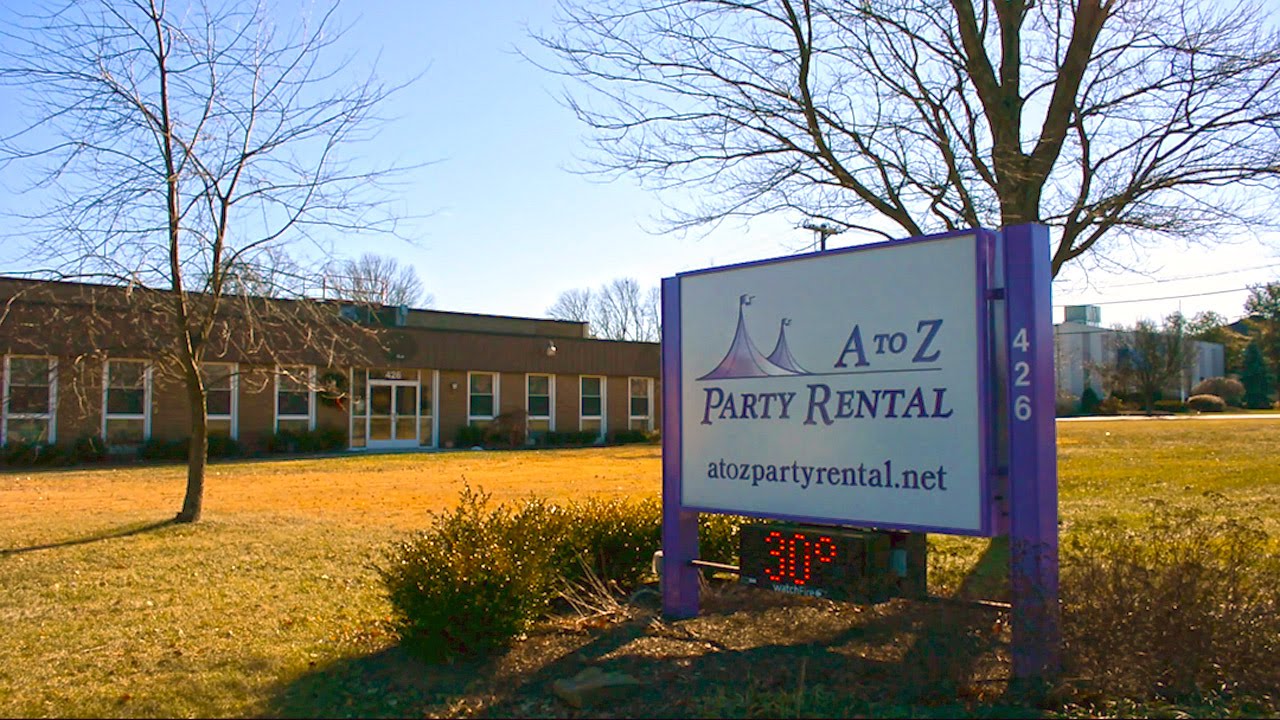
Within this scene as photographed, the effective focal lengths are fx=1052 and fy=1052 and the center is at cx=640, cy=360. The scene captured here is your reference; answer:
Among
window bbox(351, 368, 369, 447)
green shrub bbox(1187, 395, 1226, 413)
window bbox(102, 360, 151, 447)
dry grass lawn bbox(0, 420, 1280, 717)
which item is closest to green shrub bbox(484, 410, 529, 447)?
window bbox(351, 368, 369, 447)

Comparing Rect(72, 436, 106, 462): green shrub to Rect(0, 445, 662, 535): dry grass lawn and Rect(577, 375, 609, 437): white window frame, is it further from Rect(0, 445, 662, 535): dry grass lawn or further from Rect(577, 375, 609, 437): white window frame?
Rect(577, 375, 609, 437): white window frame

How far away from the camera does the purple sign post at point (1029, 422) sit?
5.62m

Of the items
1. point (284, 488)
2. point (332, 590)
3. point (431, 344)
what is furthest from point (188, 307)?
point (431, 344)

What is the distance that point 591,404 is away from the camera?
39.3 m

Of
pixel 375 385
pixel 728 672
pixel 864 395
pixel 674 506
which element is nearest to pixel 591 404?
pixel 375 385

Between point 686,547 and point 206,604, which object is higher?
point 686,547

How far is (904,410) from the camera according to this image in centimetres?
635

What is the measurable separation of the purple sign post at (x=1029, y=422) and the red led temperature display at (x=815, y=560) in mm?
848

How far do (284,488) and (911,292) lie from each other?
50.9 feet

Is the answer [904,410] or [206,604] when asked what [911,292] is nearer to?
[904,410]

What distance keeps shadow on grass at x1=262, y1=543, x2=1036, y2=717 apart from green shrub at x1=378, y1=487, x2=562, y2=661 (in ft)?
0.45

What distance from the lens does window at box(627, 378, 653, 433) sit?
4072 centimetres

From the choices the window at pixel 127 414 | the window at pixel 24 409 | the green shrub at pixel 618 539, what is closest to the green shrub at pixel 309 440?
the window at pixel 127 414

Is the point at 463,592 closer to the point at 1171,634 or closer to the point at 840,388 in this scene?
the point at 840,388
